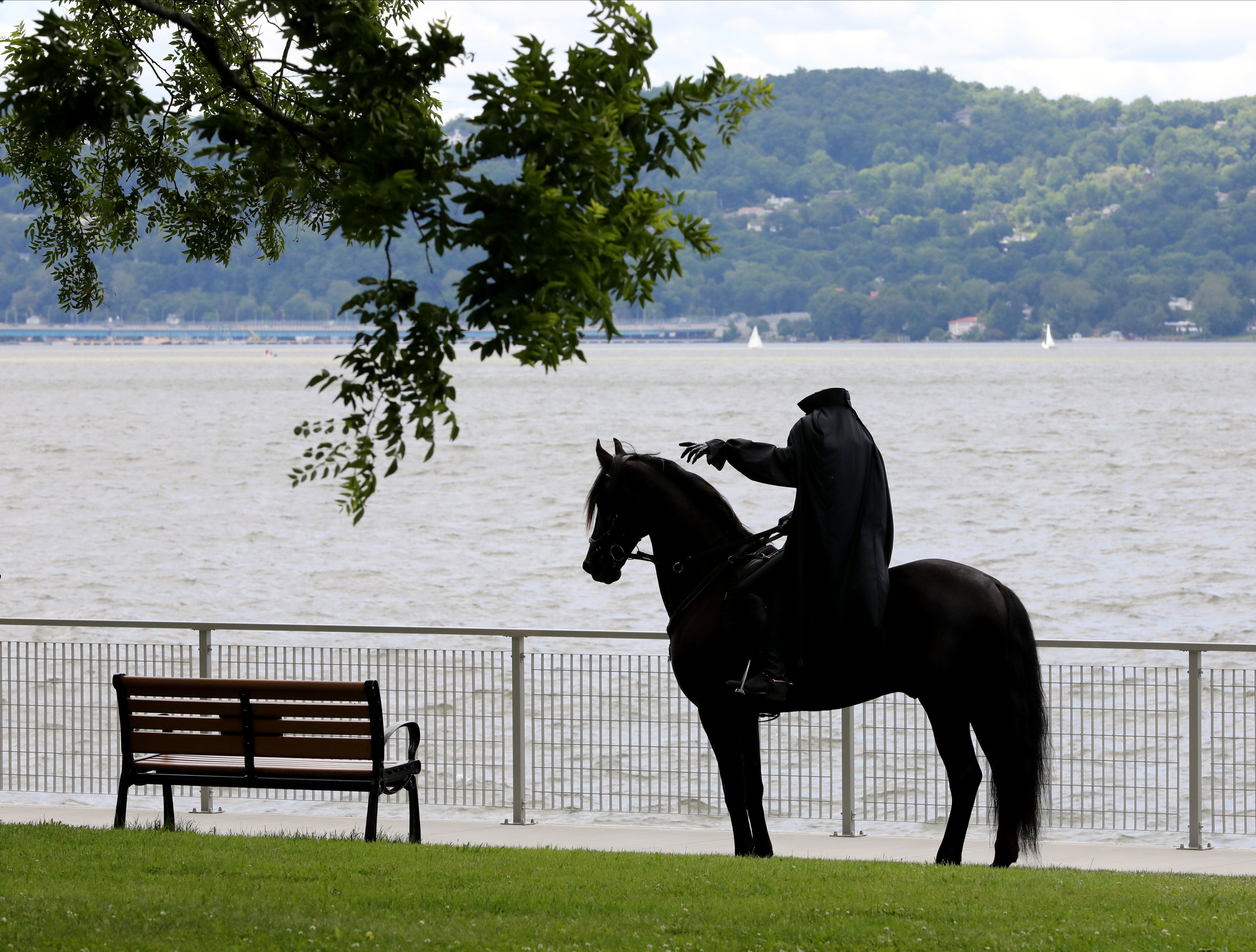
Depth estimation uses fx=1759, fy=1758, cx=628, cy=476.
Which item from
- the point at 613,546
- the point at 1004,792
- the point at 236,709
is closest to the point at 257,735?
the point at 236,709

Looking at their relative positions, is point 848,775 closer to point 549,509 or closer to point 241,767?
point 241,767

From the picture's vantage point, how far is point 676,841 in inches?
422

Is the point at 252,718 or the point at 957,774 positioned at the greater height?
the point at 252,718

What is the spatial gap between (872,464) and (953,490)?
56.9 meters

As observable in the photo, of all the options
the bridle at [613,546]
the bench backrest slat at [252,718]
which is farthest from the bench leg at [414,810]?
the bridle at [613,546]

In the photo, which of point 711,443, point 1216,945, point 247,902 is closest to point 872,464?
point 711,443

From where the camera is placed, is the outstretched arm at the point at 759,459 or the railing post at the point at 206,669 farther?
the railing post at the point at 206,669

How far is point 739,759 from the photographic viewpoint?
9539 millimetres

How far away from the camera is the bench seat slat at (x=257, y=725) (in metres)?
9.79

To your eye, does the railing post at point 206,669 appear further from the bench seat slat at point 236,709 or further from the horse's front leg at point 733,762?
the horse's front leg at point 733,762

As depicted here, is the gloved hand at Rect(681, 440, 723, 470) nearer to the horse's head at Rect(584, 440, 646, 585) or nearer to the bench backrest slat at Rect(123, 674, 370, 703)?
the horse's head at Rect(584, 440, 646, 585)

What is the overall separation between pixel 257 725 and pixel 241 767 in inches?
11.9

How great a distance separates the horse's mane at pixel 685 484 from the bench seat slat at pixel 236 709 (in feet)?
5.63

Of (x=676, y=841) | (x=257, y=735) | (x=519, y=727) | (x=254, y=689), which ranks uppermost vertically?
(x=254, y=689)
